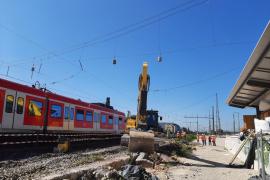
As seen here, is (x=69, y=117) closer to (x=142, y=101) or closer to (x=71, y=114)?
(x=71, y=114)

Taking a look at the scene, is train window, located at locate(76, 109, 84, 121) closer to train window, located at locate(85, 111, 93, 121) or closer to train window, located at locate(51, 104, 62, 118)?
train window, located at locate(85, 111, 93, 121)

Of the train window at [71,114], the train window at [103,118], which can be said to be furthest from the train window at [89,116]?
the train window at [103,118]

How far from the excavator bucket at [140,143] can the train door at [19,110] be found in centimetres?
542

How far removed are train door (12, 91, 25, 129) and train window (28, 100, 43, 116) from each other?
0.55 m

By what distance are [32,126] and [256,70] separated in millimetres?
9895

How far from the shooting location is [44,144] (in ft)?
49.8

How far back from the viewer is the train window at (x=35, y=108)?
48.7 ft

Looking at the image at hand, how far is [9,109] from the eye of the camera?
13.4 m

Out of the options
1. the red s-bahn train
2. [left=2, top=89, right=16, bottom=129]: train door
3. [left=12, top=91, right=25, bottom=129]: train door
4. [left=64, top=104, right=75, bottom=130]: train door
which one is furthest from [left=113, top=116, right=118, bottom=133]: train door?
[left=2, top=89, right=16, bottom=129]: train door

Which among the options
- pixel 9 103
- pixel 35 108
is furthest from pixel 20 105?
pixel 35 108

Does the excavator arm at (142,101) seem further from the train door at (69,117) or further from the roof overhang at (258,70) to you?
the roof overhang at (258,70)

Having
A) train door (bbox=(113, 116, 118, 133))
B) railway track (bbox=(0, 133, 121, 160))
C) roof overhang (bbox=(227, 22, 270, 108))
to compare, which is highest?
roof overhang (bbox=(227, 22, 270, 108))

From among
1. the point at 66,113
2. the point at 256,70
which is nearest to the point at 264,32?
the point at 256,70

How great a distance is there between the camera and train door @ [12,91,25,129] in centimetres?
1375
